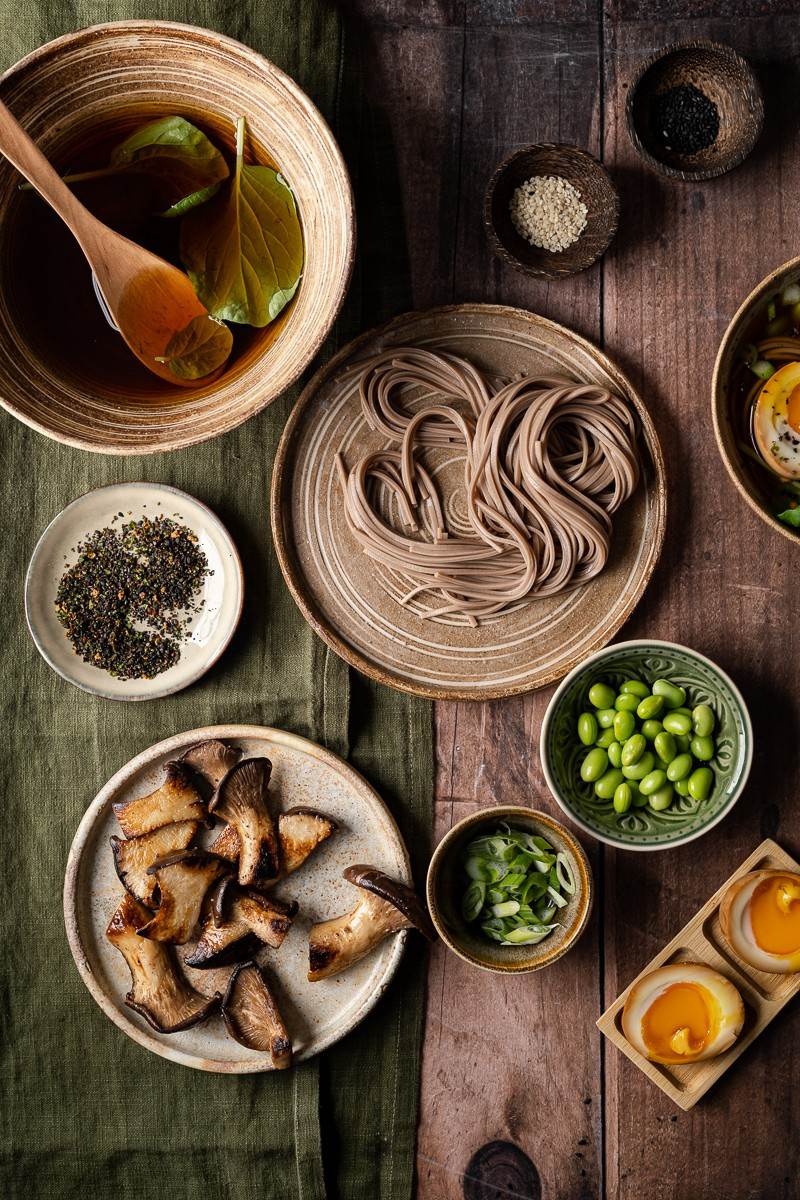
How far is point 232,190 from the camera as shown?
1956 mm

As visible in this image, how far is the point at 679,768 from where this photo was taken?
226 cm

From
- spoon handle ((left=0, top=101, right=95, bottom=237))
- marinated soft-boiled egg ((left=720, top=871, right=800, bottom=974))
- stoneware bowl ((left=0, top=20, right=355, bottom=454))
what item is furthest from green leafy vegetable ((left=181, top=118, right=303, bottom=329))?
marinated soft-boiled egg ((left=720, top=871, right=800, bottom=974))

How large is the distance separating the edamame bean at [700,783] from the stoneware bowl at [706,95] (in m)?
1.39

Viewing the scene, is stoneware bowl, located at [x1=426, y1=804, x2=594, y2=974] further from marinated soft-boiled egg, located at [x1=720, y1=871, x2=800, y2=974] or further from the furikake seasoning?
the furikake seasoning

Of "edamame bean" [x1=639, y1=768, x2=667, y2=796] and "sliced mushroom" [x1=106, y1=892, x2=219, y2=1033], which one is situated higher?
"edamame bean" [x1=639, y1=768, x2=667, y2=796]

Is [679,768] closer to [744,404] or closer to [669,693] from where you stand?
[669,693]

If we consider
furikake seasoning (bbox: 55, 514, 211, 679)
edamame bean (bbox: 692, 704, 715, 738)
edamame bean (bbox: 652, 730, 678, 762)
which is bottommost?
edamame bean (bbox: 652, 730, 678, 762)

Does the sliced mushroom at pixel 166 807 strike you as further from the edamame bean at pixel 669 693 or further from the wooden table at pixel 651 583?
the edamame bean at pixel 669 693

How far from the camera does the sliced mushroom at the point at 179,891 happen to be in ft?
7.74

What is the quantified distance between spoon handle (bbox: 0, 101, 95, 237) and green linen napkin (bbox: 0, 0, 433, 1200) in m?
0.74

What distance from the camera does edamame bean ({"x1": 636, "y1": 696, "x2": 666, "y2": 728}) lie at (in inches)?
89.6

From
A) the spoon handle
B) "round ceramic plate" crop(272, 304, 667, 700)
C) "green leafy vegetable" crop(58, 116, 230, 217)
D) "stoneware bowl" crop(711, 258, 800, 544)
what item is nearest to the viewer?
the spoon handle

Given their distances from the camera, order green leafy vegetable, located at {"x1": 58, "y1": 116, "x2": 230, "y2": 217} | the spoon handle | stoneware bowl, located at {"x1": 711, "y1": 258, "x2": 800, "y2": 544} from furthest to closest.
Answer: stoneware bowl, located at {"x1": 711, "y1": 258, "x2": 800, "y2": 544}, green leafy vegetable, located at {"x1": 58, "y1": 116, "x2": 230, "y2": 217}, the spoon handle

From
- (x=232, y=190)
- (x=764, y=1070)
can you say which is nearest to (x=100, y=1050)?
(x=764, y=1070)
